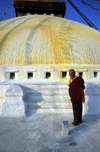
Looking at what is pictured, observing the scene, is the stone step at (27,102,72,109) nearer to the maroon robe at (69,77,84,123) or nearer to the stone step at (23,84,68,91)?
the stone step at (23,84,68,91)

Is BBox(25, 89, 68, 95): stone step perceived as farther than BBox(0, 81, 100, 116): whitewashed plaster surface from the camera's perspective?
Yes

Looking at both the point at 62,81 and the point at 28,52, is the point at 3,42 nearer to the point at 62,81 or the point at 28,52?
the point at 28,52

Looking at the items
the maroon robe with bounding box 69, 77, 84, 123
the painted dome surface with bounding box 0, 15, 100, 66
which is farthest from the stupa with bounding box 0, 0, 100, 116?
the maroon robe with bounding box 69, 77, 84, 123

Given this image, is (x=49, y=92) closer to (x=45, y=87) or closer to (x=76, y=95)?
(x=45, y=87)

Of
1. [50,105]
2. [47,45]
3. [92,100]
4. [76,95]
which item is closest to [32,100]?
[50,105]

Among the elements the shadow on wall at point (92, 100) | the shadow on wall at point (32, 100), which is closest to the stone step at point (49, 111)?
the shadow on wall at point (32, 100)

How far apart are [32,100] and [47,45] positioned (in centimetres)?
273

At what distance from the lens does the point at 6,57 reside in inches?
243

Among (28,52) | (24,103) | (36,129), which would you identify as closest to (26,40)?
(28,52)

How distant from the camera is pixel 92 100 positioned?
498cm

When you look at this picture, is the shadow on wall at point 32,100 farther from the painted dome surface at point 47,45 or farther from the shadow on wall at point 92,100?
the shadow on wall at point 92,100

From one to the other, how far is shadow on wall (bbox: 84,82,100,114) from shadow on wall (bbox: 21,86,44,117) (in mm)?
1731

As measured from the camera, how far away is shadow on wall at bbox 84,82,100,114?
191 inches

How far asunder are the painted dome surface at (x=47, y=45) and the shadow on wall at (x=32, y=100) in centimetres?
136
